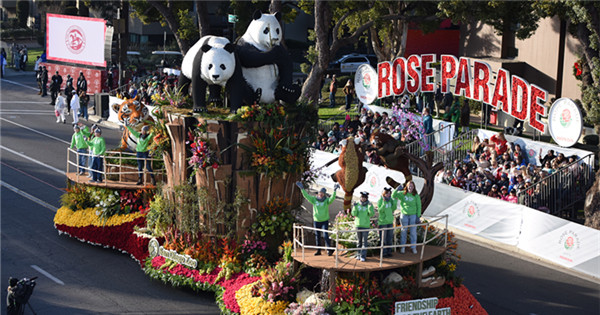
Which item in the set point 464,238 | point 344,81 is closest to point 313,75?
point 344,81

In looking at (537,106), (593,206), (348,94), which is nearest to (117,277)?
(593,206)

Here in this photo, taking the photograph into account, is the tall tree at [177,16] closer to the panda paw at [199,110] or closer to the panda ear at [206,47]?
the panda ear at [206,47]

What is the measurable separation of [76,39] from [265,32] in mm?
27481

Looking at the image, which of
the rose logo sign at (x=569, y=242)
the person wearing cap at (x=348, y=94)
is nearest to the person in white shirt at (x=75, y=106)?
the person wearing cap at (x=348, y=94)

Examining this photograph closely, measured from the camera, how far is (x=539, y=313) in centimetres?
1875

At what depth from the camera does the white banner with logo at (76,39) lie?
143ft

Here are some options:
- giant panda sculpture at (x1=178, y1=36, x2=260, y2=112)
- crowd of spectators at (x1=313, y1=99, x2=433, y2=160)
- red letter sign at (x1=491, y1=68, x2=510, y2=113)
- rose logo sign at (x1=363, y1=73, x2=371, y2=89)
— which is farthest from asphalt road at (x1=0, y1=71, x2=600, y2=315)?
rose logo sign at (x1=363, y1=73, x2=371, y2=89)

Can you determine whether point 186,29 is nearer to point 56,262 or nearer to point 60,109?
point 60,109

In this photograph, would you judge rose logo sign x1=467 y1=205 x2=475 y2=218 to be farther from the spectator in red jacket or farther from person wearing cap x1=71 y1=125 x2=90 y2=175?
person wearing cap x1=71 y1=125 x2=90 y2=175

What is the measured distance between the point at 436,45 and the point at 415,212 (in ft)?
101

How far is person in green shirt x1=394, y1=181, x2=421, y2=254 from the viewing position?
17.6m

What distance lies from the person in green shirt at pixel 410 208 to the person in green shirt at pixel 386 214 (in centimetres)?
31

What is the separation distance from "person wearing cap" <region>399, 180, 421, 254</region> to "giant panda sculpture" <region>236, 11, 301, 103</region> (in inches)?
170

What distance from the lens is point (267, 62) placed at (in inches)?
791
